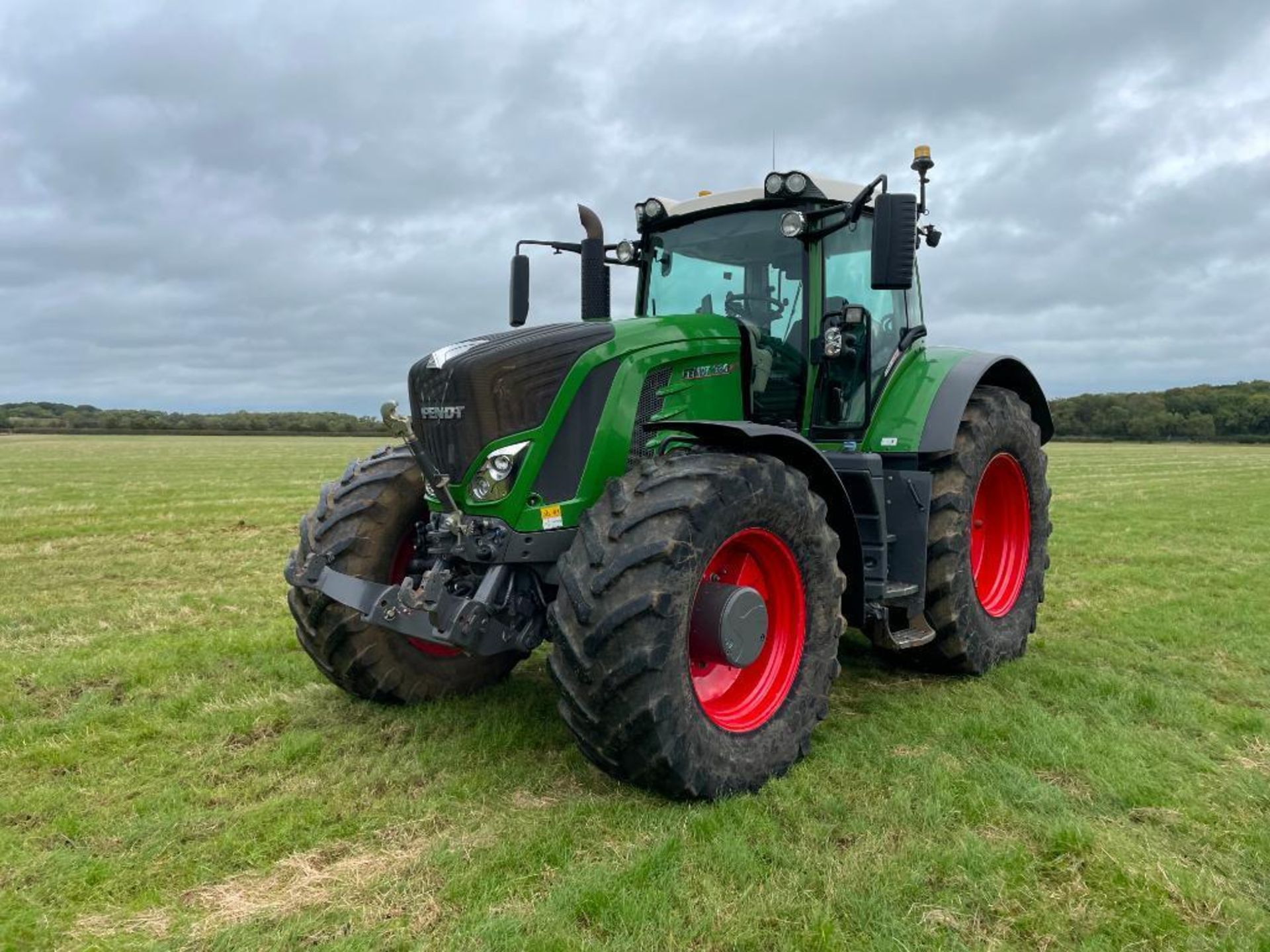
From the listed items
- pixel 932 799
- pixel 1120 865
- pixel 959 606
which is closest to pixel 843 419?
pixel 959 606

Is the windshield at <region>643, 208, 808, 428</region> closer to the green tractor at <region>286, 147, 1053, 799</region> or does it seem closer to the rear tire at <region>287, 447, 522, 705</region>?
the green tractor at <region>286, 147, 1053, 799</region>

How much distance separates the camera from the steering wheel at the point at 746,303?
17.3 ft

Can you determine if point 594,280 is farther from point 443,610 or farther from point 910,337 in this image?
point 443,610

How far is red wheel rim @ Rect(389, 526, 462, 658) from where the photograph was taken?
4707 millimetres

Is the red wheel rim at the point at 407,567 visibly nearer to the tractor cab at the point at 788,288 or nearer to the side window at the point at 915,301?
the tractor cab at the point at 788,288

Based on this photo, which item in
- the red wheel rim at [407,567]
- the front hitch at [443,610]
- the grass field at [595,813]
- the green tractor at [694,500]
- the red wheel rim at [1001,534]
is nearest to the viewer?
the grass field at [595,813]

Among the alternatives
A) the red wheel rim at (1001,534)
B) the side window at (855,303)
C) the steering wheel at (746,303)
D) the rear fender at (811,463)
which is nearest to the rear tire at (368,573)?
the rear fender at (811,463)

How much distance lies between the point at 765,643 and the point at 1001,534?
301cm

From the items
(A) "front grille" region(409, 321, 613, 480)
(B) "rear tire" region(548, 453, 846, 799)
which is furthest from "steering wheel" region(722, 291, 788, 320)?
(B) "rear tire" region(548, 453, 846, 799)

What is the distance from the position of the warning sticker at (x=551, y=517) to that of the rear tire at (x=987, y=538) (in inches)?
94.9

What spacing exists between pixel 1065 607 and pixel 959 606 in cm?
285

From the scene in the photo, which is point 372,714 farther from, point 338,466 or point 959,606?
point 338,466

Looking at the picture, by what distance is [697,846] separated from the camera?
3213mm

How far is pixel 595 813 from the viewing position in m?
3.49
